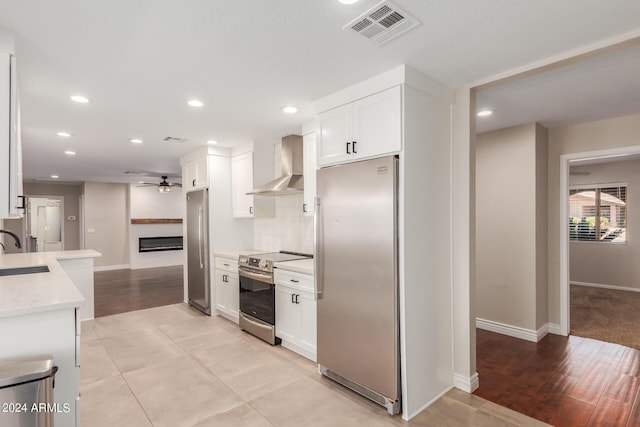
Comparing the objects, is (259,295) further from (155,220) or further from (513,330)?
(155,220)

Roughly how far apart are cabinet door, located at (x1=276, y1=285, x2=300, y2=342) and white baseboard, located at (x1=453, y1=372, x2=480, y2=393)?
1.52m

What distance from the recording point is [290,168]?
3.93 m

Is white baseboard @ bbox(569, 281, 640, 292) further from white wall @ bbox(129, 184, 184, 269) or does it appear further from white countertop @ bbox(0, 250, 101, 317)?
white wall @ bbox(129, 184, 184, 269)

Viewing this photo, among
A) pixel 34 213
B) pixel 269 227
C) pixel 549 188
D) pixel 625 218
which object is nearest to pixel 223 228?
pixel 269 227

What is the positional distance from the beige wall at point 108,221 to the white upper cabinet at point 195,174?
17.5 feet

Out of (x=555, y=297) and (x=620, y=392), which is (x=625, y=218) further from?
(x=620, y=392)

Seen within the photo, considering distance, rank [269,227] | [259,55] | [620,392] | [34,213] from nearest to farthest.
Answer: [259,55], [620,392], [269,227], [34,213]

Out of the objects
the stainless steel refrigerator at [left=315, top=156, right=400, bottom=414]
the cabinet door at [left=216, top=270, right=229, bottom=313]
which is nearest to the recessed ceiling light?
the stainless steel refrigerator at [left=315, top=156, right=400, bottom=414]

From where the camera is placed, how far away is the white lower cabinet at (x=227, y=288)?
449 centimetres

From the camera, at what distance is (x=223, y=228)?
5031 millimetres

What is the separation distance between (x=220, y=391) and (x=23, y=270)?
209 centimetres

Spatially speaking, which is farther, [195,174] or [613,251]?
[613,251]

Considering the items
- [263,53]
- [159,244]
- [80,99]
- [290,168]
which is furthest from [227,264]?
[159,244]

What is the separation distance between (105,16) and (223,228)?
11.6 ft
